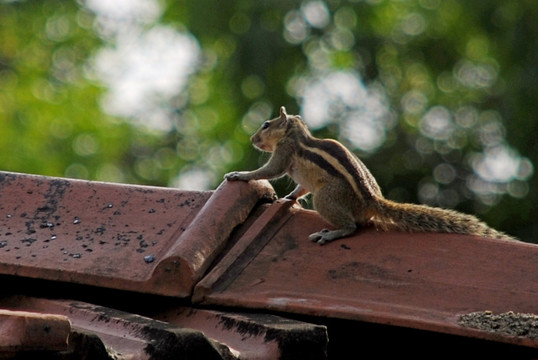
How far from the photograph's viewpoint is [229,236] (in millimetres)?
5219

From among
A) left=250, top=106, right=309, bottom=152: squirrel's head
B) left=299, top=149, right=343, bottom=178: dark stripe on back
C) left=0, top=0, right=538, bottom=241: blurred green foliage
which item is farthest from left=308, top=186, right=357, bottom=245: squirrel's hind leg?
left=0, top=0, right=538, bottom=241: blurred green foliage

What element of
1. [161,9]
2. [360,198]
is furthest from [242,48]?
[360,198]

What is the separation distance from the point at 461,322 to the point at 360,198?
6.51ft

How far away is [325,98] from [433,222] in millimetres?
15270

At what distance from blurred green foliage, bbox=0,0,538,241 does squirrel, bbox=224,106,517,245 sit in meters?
5.77

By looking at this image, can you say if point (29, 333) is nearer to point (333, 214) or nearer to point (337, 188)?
point (333, 214)

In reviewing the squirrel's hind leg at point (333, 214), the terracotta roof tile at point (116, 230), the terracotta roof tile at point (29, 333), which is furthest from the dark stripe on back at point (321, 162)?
the terracotta roof tile at point (29, 333)

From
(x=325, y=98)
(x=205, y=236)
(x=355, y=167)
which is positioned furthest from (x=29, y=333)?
(x=325, y=98)

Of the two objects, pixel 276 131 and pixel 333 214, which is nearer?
pixel 333 214

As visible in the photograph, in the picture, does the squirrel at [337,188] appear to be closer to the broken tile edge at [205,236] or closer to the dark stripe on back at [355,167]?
the dark stripe on back at [355,167]

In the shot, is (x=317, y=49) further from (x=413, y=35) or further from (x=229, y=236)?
(x=229, y=236)

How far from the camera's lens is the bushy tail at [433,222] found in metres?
5.58

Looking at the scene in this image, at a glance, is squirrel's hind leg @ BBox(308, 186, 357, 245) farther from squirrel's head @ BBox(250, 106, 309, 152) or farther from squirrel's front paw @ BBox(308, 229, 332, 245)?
squirrel's head @ BBox(250, 106, 309, 152)

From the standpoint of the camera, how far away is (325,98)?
20.9 metres
